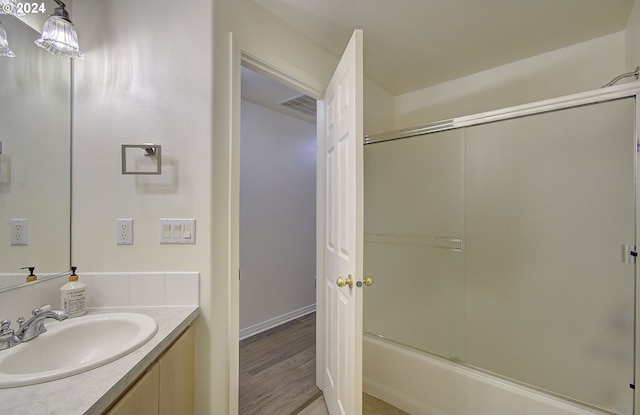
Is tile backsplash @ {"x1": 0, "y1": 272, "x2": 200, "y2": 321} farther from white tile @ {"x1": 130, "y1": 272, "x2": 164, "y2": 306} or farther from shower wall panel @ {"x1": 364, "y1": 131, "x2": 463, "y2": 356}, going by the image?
shower wall panel @ {"x1": 364, "y1": 131, "x2": 463, "y2": 356}

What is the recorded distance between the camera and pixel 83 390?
638mm

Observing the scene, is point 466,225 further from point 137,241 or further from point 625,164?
point 137,241

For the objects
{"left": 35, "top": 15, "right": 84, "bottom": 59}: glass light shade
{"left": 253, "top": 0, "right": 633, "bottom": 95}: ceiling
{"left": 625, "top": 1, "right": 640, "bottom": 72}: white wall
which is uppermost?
{"left": 253, "top": 0, "right": 633, "bottom": 95}: ceiling

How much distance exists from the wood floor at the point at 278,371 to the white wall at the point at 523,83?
7.53 feet

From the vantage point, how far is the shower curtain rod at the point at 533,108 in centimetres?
123

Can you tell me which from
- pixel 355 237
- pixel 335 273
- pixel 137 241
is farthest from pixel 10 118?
pixel 335 273

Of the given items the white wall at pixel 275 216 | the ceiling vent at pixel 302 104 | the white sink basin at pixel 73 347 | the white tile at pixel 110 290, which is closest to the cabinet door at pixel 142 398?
the white sink basin at pixel 73 347

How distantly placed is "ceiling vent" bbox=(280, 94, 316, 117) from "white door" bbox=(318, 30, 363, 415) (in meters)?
0.78

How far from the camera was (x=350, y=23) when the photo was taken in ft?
5.08

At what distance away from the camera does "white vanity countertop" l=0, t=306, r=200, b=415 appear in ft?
1.92

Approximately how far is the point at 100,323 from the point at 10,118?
829 mm

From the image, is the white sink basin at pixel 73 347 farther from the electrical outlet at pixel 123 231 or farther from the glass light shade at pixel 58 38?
the glass light shade at pixel 58 38

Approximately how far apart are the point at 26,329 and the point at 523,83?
9.67 feet

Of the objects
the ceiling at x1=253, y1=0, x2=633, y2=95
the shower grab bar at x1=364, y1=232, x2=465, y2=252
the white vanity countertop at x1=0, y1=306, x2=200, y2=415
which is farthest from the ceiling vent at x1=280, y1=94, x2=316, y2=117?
the white vanity countertop at x1=0, y1=306, x2=200, y2=415
